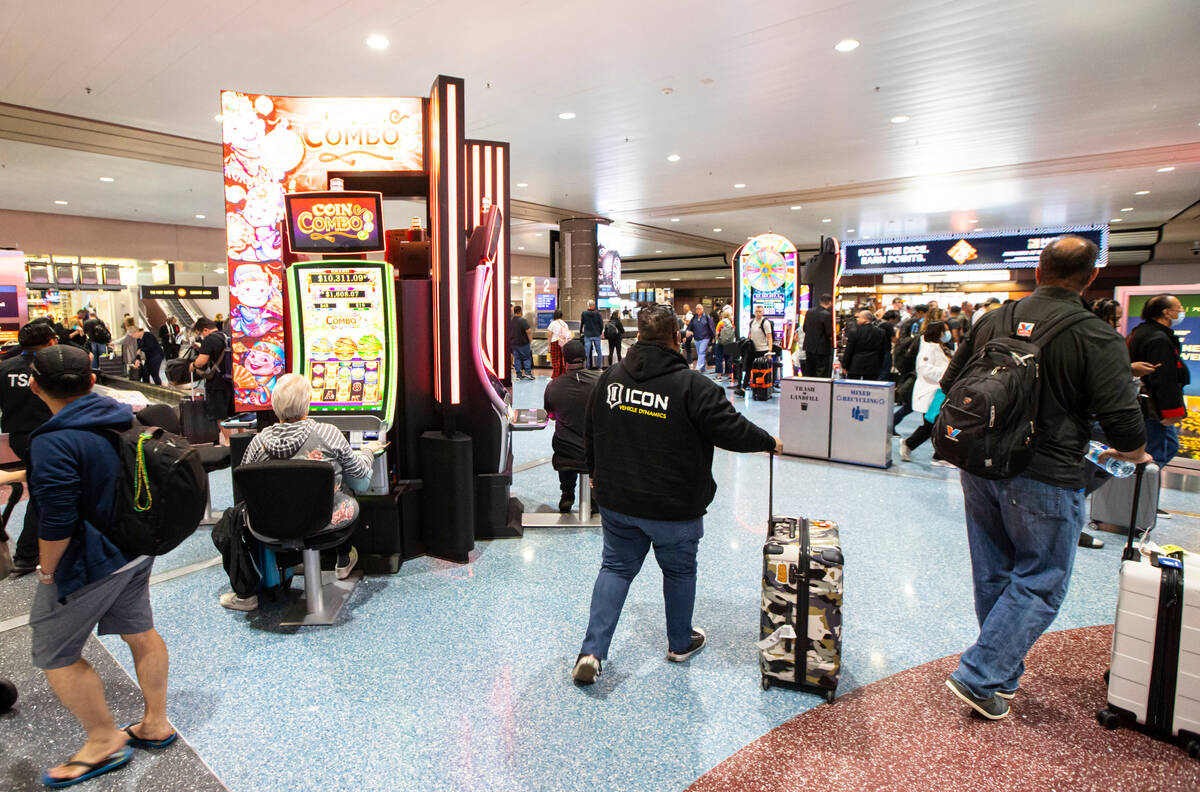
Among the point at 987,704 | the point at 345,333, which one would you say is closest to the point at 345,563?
the point at 345,333

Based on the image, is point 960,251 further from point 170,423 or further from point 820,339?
point 170,423

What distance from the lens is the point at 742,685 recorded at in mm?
2451

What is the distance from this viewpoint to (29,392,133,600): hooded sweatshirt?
174cm

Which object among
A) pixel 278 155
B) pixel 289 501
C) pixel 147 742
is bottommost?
pixel 147 742

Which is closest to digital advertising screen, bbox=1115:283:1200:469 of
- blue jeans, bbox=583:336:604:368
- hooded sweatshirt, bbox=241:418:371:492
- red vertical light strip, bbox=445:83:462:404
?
red vertical light strip, bbox=445:83:462:404

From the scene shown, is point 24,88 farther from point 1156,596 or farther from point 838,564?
point 1156,596

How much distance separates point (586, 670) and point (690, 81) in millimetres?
5558

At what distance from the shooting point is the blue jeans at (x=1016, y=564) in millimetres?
2068

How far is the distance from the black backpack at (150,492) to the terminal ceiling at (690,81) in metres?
3.91

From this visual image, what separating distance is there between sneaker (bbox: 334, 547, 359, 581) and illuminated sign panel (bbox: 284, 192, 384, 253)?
65.4 inches

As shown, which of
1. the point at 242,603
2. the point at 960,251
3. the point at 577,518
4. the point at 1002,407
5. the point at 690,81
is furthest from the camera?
the point at 960,251

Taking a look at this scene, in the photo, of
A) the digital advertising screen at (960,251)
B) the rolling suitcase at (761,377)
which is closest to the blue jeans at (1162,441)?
the rolling suitcase at (761,377)

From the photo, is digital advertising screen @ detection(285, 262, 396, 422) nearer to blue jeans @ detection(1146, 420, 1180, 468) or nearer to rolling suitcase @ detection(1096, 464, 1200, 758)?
rolling suitcase @ detection(1096, 464, 1200, 758)

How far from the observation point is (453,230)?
3404 mm
